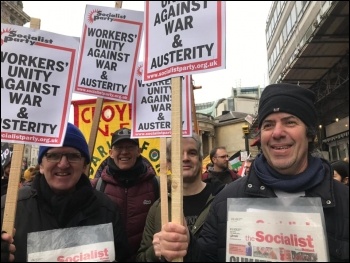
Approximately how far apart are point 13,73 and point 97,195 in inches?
37.8

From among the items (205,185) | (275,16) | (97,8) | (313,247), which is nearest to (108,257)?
(313,247)

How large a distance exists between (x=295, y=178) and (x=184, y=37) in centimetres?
98

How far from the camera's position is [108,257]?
191cm

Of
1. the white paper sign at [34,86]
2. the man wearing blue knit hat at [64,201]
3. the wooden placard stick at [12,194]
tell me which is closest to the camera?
the wooden placard stick at [12,194]

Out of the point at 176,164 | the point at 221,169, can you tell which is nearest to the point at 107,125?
the point at 221,169

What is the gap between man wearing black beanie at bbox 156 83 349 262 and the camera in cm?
183

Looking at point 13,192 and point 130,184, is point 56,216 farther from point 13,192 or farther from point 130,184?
point 130,184

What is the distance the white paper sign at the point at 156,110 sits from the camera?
3.33 metres

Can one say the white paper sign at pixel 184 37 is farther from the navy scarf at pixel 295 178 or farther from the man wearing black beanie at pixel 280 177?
the navy scarf at pixel 295 178

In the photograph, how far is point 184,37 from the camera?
2045 millimetres

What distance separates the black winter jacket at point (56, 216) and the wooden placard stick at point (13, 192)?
0.25 meters

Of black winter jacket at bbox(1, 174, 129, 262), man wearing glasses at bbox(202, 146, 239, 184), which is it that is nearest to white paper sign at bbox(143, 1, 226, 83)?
black winter jacket at bbox(1, 174, 129, 262)

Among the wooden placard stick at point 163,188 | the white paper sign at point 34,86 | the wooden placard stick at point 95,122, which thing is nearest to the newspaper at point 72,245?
the wooden placard stick at point 163,188

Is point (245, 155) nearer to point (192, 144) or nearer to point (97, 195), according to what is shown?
point (192, 144)
